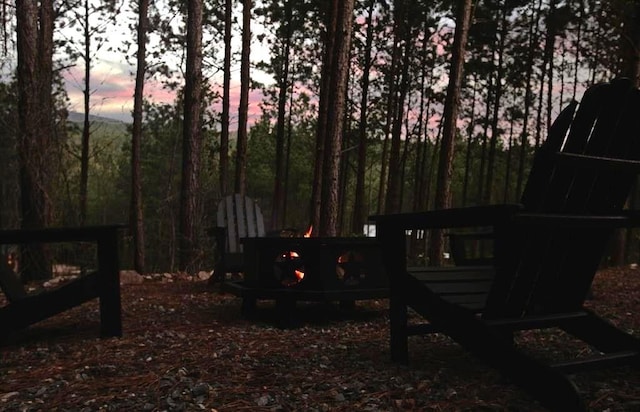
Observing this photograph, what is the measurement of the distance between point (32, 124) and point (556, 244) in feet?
23.7

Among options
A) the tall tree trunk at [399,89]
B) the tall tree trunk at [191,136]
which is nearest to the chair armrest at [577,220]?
the tall tree trunk at [191,136]

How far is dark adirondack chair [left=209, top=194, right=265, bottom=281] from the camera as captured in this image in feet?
21.2

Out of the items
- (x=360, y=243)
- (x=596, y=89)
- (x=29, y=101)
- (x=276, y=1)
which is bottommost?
(x=360, y=243)

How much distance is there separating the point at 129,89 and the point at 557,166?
16.7m

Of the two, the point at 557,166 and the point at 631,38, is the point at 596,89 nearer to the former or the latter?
the point at 557,166

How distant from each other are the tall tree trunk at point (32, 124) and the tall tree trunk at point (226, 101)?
5188 millimetres

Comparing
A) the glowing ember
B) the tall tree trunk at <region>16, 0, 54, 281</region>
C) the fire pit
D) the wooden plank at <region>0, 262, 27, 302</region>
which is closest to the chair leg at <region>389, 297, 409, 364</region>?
the fire pit

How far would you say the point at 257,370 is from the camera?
10.4 feet

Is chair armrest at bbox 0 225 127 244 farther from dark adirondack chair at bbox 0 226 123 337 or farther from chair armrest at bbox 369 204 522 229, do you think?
chair armrest at bbox 369 204 522 229

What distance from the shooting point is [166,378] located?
9.68 feet

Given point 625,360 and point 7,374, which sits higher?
point 625,360

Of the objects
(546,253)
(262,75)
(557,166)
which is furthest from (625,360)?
(262,75)

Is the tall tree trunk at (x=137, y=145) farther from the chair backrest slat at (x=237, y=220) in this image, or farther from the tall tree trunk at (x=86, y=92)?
the chair backrest slat at (x=237, y=220)

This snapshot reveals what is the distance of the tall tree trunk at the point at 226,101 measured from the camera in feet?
42.4
